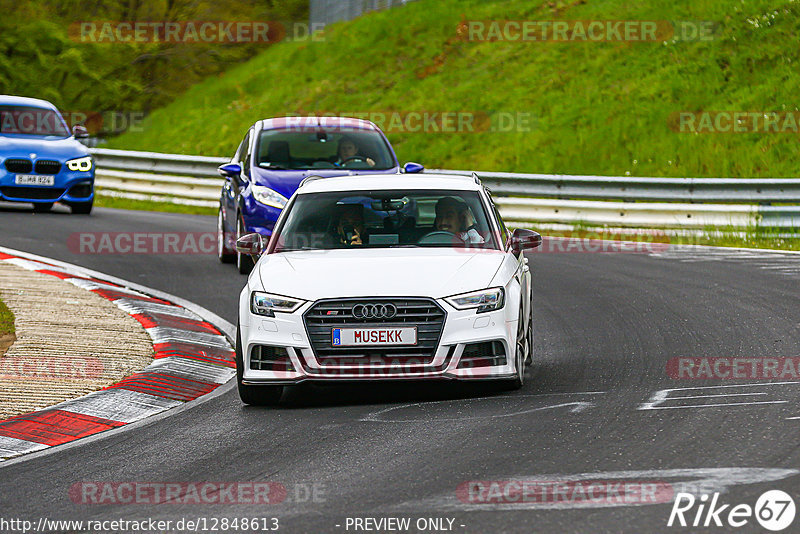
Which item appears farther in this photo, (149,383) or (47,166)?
(47,166)

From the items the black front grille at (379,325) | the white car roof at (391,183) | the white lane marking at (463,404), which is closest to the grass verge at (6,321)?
the white car roof at (391,183)

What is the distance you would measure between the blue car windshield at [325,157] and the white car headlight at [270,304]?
23.6ft

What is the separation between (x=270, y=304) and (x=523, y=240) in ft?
6.58

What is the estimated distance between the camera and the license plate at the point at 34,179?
881 inches

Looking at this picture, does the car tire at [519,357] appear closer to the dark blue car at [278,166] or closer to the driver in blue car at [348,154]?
the dark blue car at [278,166]

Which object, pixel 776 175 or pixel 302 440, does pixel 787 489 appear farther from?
pixel 776 175

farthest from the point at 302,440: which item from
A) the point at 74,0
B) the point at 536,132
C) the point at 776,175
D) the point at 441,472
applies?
the point at 74,0

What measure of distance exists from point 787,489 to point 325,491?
2.11 metres

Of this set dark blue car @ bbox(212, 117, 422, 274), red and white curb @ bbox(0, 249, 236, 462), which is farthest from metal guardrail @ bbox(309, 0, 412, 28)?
red and white curb @ bbox(0, 249, 236, 462)

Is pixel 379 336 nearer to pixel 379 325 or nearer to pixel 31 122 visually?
pixel 379 325

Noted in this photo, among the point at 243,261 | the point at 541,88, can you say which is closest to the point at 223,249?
the point at 243,261

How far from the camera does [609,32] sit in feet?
103

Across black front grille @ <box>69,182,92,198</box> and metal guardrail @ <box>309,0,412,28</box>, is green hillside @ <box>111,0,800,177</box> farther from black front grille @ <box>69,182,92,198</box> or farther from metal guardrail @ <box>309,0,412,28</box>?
black front grille @ <box>69,182,92,198</box>

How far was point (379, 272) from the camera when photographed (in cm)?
903
